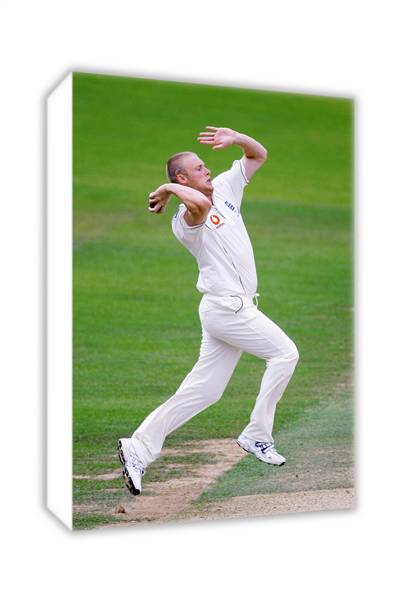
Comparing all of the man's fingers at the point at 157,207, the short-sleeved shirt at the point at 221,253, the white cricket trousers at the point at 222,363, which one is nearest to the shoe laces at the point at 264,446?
the white cricket trousers at the point at 222,363

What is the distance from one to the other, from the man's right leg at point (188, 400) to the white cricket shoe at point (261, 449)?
0.33 m

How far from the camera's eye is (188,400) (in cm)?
640

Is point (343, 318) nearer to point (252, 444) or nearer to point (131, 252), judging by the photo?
point (131, 252)

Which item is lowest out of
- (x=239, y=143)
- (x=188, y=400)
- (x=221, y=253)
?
(x=188, y=400)

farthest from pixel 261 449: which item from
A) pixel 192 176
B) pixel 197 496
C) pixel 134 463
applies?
pixel 192 176

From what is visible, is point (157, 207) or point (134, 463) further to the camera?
point (134, 463)

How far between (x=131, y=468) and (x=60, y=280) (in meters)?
1.11

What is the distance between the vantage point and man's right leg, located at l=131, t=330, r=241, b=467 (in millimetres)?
6391

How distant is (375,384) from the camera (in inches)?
286

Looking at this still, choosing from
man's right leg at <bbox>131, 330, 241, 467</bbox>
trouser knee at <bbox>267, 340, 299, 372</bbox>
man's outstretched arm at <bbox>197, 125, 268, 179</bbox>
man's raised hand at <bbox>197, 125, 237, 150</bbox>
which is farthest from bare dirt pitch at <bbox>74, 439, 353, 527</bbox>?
man's raised hand at <bbox>197, 125, 237, 150</bbox>

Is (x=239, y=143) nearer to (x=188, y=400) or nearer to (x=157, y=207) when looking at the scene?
(x=157, y=207)

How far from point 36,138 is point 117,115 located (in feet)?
4.64

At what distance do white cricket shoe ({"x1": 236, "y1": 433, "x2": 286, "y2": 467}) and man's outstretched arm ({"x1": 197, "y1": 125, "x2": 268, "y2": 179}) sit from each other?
4.95 ft

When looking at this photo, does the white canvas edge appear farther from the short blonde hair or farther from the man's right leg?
the short blonde hair
